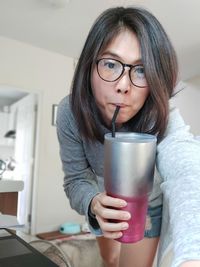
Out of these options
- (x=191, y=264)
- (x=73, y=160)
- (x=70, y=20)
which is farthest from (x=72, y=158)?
(x=70, y=20)

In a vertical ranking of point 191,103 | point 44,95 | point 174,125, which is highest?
point 191,103

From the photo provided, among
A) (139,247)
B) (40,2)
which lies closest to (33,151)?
(40,2)

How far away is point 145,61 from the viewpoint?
0.51 meters

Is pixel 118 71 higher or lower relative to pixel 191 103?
lower

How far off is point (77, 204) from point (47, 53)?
265cm

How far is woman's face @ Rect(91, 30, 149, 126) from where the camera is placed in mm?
519

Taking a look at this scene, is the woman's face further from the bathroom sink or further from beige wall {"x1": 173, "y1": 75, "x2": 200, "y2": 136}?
beige wall {"x1": 173, "y1": 75, "x2": 200, "y2": 136}

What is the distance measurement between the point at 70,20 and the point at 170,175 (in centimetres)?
219

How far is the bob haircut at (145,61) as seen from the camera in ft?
1.75

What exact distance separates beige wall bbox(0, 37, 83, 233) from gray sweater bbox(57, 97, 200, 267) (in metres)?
2.20

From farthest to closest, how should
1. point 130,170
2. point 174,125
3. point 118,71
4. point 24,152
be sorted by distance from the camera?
1. point 24,152
2. point 174,125
3. point 118,71
4. point 130,170

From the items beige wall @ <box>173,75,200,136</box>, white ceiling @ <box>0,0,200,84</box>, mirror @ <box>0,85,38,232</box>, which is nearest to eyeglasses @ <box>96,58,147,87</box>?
white ceiling @ <box>0,0,200,84</box>

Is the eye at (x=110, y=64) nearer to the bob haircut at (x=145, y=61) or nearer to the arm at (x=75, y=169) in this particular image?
the bob haircut at (x=145, y=61)

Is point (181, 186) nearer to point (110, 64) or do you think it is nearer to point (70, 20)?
point (110, 64)
